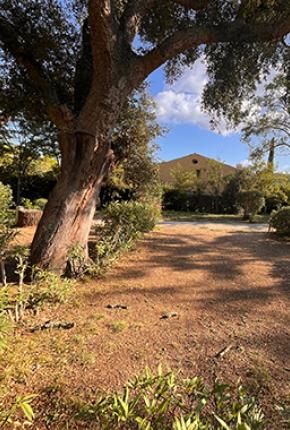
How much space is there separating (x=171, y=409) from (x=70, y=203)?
2637 millimetres

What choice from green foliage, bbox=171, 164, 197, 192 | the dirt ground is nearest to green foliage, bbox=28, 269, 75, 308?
the dirt ground

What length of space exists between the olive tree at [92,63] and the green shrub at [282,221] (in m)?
3.79

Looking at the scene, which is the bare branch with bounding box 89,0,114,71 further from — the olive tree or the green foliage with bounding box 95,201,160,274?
the green foliage with bounding box 95,201,160,274

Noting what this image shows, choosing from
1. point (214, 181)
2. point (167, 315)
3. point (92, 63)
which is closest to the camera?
point (167, 315)

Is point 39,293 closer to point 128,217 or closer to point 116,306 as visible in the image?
point 116,306

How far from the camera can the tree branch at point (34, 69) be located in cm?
355

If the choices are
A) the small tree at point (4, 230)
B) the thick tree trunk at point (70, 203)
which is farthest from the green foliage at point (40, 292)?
the thick tree trunk at point (70, 203)

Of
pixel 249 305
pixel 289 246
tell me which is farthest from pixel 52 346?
pixel 289 246

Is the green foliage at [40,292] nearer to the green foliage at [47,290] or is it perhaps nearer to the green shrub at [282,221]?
the green foliage at [47,290]

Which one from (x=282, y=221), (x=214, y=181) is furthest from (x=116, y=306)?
(x=214, y=181)

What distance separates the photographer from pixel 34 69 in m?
3.87

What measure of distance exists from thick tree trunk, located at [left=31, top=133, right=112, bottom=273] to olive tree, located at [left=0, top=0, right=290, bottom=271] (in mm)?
13

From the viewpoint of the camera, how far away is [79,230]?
3.60m

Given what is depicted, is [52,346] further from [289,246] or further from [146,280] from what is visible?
[289,246]
